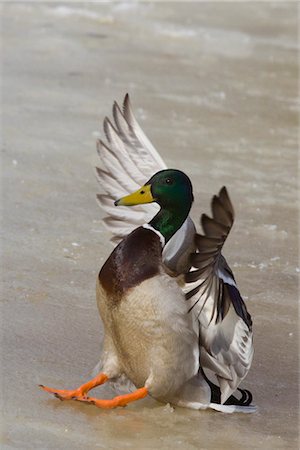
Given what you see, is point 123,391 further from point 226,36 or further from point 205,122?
point 226,36

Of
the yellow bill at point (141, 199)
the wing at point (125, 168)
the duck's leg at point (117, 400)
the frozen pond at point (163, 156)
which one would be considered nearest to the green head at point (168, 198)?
the yellow bill at point (141, 199)

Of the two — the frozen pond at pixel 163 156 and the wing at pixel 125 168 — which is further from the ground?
the wing at pixel 125 168

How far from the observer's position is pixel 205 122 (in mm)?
8914

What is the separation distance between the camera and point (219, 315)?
4.23 meters

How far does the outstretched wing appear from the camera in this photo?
4.98 meters

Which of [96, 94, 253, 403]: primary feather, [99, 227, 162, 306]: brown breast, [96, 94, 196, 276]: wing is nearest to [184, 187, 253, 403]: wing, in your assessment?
[96, 94, 253, 403]: primary feather

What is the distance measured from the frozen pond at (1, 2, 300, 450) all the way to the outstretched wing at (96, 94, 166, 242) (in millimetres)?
490

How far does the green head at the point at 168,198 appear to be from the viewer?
4.29 metres

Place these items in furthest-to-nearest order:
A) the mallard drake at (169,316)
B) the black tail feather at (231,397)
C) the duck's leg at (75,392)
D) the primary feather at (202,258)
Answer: the black tail feather at (231,397), the duck's leg at (75,392), the mallard drake at (169,316), the primary feather at (202,258)

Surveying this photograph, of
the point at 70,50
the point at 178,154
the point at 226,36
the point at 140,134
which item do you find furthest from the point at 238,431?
the point at 226,36

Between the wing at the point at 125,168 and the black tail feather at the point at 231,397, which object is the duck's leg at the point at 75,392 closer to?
the black tail feather at the point at 231,397

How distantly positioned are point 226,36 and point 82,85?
3227mm

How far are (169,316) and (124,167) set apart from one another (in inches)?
41.8

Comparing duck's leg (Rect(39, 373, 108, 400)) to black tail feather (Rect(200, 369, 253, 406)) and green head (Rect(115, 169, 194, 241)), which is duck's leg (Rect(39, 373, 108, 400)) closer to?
black tail feather (Rect(200, 369, 253, 406))
